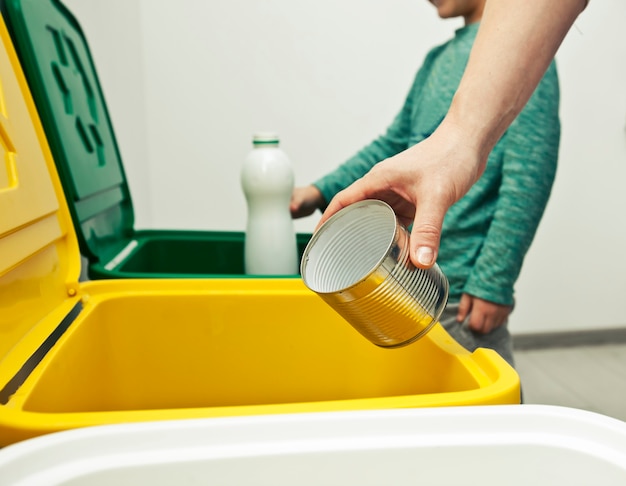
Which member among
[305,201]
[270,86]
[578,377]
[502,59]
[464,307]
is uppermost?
[502,59]

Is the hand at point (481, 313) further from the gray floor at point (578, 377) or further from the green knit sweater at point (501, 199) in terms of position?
the gray floor at point (578, 377)

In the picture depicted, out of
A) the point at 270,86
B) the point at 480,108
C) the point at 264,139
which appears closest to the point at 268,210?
the point at 264,139

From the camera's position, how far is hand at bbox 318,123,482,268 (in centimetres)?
39

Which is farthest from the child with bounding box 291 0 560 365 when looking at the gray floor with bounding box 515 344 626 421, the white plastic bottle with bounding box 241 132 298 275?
the gray floor with bounding box 515 344 626 421

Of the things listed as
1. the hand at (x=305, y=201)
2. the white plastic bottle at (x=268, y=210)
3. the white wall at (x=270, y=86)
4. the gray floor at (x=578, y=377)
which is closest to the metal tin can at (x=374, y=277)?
the white plastic bottle at (x=268, y=210)

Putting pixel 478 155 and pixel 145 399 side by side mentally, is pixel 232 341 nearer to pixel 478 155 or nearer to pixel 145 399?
pixel 145 399

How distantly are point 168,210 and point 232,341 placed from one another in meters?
0.91

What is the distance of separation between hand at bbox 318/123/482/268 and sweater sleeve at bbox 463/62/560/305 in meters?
0.26

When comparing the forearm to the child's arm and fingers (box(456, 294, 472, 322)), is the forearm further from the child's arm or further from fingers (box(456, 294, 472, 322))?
fingers (box(456, 294, 472, 322))

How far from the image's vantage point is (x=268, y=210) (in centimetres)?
70

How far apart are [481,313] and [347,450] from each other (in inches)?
18.9

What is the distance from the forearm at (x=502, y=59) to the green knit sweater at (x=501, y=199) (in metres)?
0.23

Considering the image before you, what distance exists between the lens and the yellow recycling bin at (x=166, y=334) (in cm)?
42

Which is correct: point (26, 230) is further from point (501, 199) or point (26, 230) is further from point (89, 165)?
point (501, 199)
